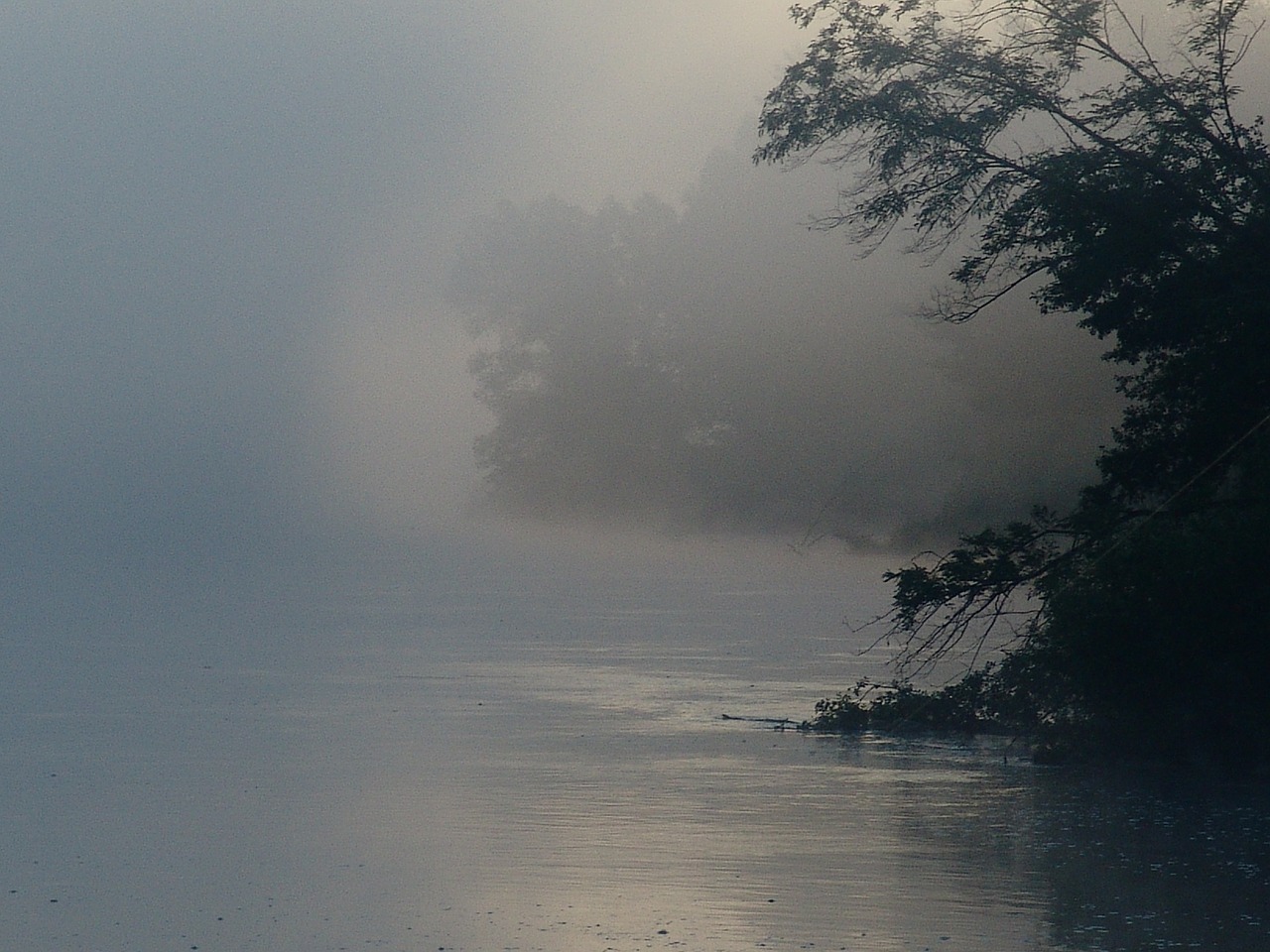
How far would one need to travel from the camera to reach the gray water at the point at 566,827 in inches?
400

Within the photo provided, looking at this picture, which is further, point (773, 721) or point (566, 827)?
point (773, 721)

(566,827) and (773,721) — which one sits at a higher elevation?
(773,721)

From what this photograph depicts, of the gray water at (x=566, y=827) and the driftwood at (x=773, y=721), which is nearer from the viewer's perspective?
the gray water at (x=566, y=827)

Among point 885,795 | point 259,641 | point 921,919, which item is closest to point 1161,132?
point 885,795

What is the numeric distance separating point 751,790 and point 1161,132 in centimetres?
817

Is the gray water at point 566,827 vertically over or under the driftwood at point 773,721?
under

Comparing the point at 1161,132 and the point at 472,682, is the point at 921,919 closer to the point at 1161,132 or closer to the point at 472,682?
the point at 1161,132

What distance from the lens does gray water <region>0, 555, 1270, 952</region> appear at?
10.2 metres

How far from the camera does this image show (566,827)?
510 inches

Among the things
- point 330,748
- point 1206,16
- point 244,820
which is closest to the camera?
point 244,820

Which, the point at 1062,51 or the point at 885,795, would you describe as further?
the point at 1062,51

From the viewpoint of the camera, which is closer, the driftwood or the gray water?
the gray water

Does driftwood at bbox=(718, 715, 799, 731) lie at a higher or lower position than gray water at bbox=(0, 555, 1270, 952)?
higher

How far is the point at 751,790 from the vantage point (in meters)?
14.7
